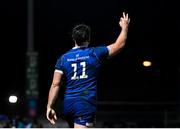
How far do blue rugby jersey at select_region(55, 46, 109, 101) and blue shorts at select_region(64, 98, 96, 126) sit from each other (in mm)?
48

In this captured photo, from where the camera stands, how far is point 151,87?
1789 cm

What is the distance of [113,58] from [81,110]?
39.1ft

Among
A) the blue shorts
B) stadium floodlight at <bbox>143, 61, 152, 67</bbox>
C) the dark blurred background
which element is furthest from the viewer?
stadium floodlight at <bbox>143, 61, 152, 67</bbox>

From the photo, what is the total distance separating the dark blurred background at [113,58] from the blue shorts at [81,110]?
9347 mm

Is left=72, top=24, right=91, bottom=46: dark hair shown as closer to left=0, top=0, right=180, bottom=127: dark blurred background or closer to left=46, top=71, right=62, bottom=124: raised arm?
left=46, top=71, right=62, bottom=124: raised arm

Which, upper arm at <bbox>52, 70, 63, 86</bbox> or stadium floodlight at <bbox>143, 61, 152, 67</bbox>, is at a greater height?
stadium floodlight at <bbox>143, 61, 152, 67</bbox>

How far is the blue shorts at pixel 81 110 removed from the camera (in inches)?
218

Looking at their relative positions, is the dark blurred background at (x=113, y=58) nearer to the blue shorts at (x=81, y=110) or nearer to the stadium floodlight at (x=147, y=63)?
the stadium floodlight at (x=147, y=63)

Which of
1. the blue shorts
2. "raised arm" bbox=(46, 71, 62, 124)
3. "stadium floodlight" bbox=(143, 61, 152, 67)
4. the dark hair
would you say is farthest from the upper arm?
"stadium floodlight" bbox=(143, 61, 152, 67)

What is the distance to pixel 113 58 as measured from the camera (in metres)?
17.4

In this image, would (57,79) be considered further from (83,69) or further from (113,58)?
(113,58)

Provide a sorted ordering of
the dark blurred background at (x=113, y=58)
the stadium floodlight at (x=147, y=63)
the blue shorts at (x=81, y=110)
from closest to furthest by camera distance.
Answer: the blue shorts at (x=81, y=110) < the dark blurred background at (x=113, y=58) < the stadium floodlight at (x=147, y=63)

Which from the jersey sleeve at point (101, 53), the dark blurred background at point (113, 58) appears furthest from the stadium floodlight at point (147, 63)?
the jersey sleeve at point (101, 53)

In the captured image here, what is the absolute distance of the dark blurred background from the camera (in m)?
16.2
